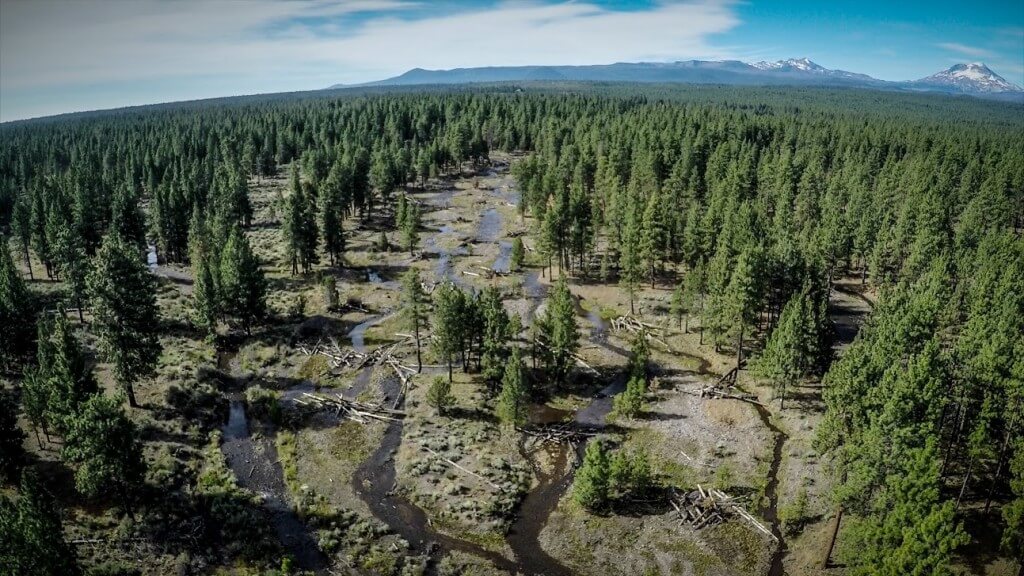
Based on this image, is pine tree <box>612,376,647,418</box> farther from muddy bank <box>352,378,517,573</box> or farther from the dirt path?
the dirt path

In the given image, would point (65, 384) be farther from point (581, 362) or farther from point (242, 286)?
point (581, 362)

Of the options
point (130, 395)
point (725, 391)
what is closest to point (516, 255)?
point (725, 391)

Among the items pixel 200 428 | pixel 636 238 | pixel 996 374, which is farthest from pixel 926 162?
pixel 200 428

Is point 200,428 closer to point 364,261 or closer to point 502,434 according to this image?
point 502,434

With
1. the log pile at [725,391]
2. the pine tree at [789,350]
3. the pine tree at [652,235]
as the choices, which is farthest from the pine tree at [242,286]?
the pine tree at [789,350]

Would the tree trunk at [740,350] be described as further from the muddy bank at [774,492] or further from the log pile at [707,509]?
the log pile at [707,509]
